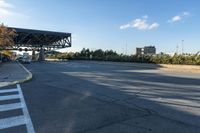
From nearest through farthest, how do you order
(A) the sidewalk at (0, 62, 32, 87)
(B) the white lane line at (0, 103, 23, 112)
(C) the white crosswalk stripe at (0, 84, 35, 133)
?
(C) the white crosswalk stripe at (0, 84, 35, 133), (B) the white lane line at (0, 103, 23, 112), (A) the sidewalk at (0, 62, 32, 87)

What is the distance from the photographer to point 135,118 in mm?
7199

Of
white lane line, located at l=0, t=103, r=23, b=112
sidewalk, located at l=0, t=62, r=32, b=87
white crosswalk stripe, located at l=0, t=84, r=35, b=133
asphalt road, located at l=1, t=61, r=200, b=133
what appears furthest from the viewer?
sidewalk, located at l=0, t=62, r=32, b=87

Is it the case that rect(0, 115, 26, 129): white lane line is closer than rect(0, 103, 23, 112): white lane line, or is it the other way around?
rect(0, 115, 26, 129): white lane line

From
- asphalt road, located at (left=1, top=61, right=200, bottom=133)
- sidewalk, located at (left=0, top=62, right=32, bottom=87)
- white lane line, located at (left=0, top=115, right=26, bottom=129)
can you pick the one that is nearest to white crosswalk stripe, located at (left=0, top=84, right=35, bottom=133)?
white lane line, located at (left=0, top=115, right=26, bottom=129)

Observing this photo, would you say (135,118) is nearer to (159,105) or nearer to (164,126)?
(164,126)

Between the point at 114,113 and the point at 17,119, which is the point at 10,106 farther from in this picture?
the point at 114,113

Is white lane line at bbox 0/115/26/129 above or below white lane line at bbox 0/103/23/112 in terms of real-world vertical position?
below

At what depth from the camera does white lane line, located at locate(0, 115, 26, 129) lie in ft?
21.7

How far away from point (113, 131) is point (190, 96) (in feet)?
19.9

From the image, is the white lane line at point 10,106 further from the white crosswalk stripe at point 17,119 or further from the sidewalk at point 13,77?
the sidewalk at point 13,77

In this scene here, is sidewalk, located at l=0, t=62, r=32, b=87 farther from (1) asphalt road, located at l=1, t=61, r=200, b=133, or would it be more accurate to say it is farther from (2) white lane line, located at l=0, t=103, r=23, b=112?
(2) white lane line, located at l=0, t=103, r=23, b=112

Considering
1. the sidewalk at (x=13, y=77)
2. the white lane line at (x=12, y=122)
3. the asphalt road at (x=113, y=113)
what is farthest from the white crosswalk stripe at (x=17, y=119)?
the sidewalk at (x=13, y=77)

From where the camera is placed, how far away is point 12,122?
22.6ft

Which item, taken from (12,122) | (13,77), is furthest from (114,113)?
(13,77)
